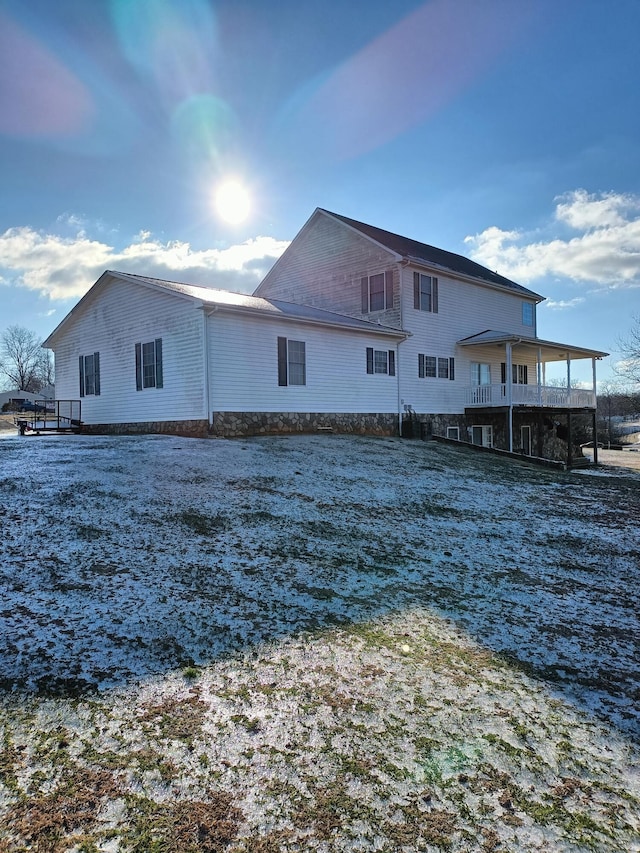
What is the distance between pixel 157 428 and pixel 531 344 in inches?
569

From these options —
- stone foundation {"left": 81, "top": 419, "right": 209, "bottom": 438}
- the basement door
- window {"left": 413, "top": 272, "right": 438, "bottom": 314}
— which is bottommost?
the basement door

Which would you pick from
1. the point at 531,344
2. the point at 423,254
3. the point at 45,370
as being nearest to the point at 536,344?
the point at 531,344

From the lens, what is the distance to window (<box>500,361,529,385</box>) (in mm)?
23203

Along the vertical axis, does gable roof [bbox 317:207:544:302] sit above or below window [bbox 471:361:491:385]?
above

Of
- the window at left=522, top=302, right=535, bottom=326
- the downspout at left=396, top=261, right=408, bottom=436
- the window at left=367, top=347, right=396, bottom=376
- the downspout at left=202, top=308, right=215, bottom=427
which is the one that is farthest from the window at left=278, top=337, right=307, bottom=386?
the window at left=522, top=302, right=535, bottom=326

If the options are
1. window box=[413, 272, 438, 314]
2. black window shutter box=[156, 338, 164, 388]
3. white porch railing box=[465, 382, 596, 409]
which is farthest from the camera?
white porch railing box=[465, 382, 596, 409]

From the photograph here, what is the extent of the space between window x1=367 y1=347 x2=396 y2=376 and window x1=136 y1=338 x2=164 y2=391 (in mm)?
6993

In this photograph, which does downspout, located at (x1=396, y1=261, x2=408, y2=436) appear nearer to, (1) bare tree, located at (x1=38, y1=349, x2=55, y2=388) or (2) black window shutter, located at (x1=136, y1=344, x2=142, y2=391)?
(2) black window shutter, located at (x1=136, y1=344, x2=142, y2=391)

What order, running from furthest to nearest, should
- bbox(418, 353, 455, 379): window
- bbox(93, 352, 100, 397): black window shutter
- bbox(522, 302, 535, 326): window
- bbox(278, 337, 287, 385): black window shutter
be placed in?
bbox(522, 302, 535, 326): window, bbox(418, 353, 455, 379): window, bbox(93, 352, 100, 397): black window shutter, bbox(278, 337, 287, 385): black window shutter

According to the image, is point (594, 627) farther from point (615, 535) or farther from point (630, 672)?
point (615, 535)

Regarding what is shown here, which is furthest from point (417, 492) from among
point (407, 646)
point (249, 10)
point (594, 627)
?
point (249, 10)

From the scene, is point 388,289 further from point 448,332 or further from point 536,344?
point 536,344

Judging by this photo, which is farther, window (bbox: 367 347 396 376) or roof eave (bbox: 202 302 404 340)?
window (bbox: 367 347 396 376)

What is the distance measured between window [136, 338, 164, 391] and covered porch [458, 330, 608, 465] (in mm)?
12032
